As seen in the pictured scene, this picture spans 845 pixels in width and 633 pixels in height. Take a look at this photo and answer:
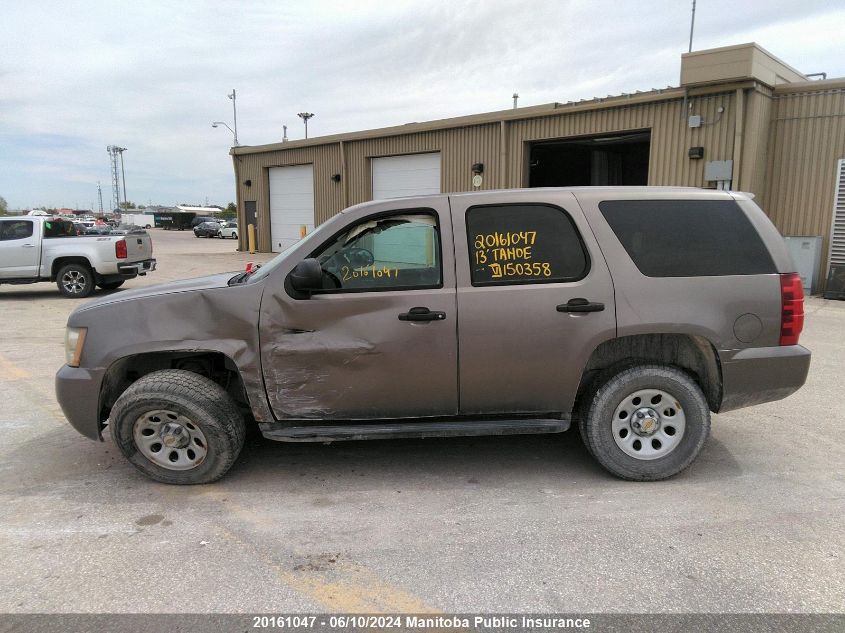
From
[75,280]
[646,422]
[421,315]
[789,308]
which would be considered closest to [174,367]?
[421,315]

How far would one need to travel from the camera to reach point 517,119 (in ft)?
54.0

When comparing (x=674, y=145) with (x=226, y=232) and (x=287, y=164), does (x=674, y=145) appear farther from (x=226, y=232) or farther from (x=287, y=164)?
(x=226, y=232)

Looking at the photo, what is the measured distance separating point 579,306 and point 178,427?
2613mm

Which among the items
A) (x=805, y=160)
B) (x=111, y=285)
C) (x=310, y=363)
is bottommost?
(x=111, y=285)

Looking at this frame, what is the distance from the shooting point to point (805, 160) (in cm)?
1281

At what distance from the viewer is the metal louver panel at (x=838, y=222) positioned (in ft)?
40.8

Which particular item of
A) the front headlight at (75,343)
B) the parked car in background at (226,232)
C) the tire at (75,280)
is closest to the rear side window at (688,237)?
the front headlight at (75,343)

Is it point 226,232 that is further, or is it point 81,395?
point 226,232

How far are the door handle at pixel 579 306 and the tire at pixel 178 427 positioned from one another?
2168 millimetres

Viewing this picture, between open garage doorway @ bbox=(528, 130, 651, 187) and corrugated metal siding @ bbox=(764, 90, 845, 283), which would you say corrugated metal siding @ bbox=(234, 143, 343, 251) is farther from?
corrugated metal siding @ bbox=(764, 90, 845, 283)

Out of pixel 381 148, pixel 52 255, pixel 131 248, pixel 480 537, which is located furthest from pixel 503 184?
pixel 480 537

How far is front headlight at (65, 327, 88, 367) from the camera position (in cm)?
377

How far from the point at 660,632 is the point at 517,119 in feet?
51.4

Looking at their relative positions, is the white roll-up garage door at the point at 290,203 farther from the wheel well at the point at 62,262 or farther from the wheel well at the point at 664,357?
the wheel well at the point at 664,357
